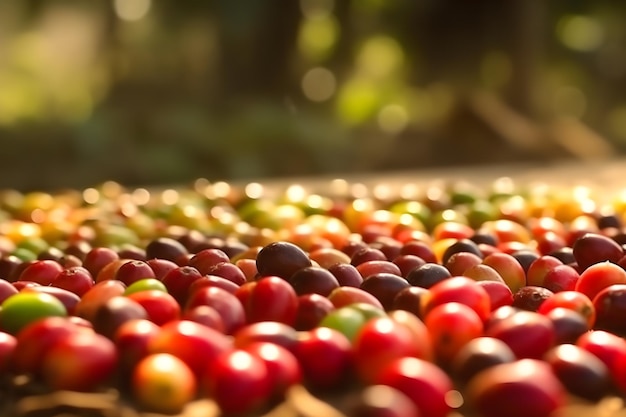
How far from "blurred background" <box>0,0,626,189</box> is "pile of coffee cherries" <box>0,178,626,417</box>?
13.1ft

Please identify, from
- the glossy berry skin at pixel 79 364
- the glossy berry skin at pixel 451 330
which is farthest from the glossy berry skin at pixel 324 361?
the glossy berry skin at pixel 79 364

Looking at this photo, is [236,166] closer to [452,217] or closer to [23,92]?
[23,92]

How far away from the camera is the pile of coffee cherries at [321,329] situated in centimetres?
102

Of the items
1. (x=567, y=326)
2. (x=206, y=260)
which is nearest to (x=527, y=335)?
(x=567, y=326)

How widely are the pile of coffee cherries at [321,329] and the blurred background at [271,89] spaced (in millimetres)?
3989

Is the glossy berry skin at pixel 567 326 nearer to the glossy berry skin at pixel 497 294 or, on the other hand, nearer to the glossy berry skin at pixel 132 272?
the glossy berry skin at pixel 497 294

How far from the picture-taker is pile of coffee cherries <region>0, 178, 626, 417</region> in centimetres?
102

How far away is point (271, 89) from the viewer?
6.61 metres

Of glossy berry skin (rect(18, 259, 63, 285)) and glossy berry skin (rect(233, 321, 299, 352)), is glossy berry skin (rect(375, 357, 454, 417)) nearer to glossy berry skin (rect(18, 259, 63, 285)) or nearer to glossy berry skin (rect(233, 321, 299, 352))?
glossy berry skin (rect(233, 321, 299, 352))

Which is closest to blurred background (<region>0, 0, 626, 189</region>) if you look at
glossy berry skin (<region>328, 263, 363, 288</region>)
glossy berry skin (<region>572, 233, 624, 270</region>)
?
glossy berry skin (<region>572, 233, 624, 270</region>)

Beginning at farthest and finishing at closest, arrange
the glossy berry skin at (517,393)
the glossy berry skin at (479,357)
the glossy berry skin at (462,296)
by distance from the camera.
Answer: the glossy berry skin at (462,296)
the glossy berry skin at (479,357)
the glossy berry skin at (517,393)

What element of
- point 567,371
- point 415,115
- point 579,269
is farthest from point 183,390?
point 415,115

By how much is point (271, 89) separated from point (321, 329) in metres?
5.56

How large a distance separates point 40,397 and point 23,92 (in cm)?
567
